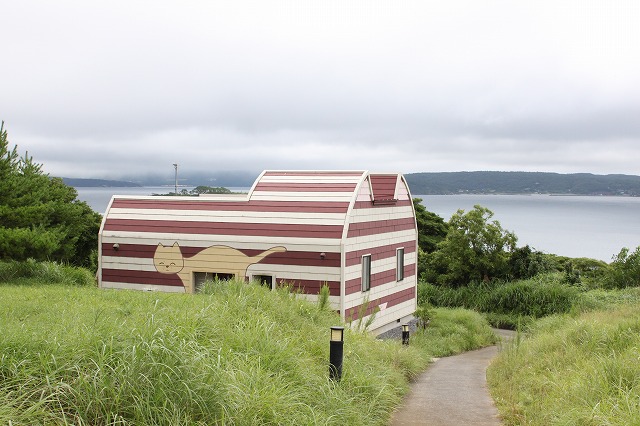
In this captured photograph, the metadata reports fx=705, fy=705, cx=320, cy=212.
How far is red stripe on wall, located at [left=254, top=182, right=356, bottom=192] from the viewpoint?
18141mm

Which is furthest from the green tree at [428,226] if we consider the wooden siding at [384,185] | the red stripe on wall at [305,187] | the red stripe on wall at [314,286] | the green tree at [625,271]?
the red stripe on wall at [314,286]

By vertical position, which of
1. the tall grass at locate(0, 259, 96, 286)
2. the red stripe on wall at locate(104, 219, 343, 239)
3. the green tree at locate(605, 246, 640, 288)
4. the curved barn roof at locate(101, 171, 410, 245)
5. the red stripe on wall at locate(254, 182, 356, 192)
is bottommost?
the green tree at locate(605, 246, 640, 288)

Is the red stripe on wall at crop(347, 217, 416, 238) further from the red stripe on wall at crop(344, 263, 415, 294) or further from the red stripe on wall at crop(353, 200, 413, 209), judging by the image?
the red stripe on wall at crop(344, 263, 415, 294)

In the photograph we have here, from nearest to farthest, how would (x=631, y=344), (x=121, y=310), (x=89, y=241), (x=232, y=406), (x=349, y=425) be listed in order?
(x=232, y=406), (x=349, y=425), (x=121, y=310), (x=631, y=344), (x=89, y=241)

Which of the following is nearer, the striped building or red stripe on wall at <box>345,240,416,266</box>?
the striped building

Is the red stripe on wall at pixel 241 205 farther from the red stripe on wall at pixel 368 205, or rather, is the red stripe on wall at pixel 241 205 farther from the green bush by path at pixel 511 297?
the green bush by path at pixel 511 297

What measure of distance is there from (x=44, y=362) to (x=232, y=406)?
5.57 feet

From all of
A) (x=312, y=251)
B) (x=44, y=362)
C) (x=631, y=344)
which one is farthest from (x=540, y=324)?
(x=44, y=362)

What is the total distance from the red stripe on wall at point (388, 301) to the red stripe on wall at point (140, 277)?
477cm

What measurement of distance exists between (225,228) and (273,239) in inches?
57.8

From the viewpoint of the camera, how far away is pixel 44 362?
6074 millimetres

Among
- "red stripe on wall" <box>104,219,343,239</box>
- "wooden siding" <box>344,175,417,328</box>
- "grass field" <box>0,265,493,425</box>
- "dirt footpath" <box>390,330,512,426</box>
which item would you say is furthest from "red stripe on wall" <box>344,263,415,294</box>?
"grass field" <box>0,265,493,425</box>

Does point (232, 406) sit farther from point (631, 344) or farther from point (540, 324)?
point (540, 324)

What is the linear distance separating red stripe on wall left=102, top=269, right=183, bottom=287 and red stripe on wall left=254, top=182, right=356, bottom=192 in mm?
3335
